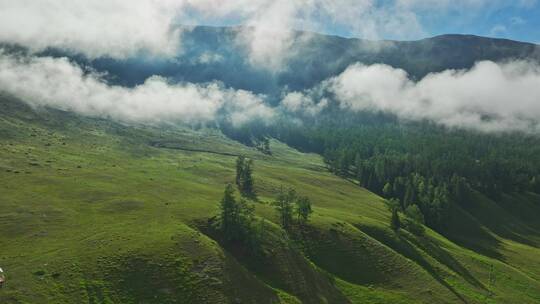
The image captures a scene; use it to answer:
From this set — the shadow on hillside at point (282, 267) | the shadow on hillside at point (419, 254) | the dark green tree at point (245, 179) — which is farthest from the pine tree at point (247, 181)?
the shadow on hillside at point (282, 267)

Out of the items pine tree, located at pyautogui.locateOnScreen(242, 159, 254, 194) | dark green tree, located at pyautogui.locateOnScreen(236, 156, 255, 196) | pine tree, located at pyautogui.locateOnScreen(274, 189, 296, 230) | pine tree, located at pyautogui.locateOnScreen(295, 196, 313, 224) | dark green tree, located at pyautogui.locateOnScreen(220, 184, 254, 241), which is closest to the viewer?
dark green tree, located at pyautogui.locateOnScreen(220, 184, 254, 241)

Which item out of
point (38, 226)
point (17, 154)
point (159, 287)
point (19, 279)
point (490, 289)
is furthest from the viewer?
point (17, 154)

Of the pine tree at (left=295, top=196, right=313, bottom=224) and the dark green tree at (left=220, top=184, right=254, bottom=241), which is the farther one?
the pine tree at (left=295, top=196, right=313, bottom=224)

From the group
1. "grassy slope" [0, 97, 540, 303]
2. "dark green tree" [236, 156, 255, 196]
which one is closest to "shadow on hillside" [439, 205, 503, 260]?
"grassy slope" [0, 97, 540, 303]

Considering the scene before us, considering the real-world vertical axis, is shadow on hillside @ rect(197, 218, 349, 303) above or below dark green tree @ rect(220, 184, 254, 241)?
below

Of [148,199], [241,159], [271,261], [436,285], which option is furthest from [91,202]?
[436,285]

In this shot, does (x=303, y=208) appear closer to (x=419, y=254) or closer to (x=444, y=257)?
(x=419, y=254)

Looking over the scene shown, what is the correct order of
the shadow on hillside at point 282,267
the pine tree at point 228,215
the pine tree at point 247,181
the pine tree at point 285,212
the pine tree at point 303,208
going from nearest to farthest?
the shadow on hillside at point 282,267 → the pine tree at point 228,215 → the pine tree at point 303,208 → the pine tree at point 285,212 → the pine tree at point 247,181

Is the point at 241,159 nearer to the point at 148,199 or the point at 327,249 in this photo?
the point at 148,199

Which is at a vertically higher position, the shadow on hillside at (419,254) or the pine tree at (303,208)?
the pine tree at (303,208)

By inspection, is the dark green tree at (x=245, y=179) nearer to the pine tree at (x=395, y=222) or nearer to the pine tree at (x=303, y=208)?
the pine tree at (x=303, y=208)

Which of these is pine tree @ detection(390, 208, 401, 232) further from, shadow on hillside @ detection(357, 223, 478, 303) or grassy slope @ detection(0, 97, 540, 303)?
shadow on hillside @ detection(357, 223, 478, 303)
